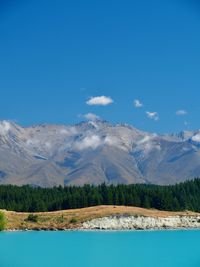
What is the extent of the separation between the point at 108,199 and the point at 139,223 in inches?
888

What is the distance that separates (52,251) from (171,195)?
65.9 m

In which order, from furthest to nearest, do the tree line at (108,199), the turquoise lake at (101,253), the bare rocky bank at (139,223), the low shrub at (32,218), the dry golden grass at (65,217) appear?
1. the tree line at (108,199)
2. the low shrub at (32,218)
3. the bare rocky bank at (139,223)
4. the dry golden grass at (65,217)
5. the turquoise lake at (101,253)

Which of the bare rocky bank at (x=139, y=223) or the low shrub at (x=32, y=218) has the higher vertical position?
the low shrub at (x=32, y=218)

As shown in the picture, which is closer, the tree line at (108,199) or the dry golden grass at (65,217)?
the dry golden grass at (65,217)

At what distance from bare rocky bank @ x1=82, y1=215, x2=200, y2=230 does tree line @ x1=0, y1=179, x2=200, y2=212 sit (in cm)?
1499

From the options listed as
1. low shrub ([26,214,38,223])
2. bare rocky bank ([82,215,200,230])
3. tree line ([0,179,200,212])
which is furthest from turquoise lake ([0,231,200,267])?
tree line ([0,179,200,212])

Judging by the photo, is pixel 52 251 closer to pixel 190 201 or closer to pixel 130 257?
pixel 130 257

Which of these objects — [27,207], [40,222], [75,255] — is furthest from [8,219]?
[75,255]

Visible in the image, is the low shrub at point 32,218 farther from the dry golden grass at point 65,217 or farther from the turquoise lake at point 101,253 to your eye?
the turquoise lake at point 101,253

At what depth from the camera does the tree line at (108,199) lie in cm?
10862

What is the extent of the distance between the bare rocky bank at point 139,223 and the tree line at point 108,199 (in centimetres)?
1499

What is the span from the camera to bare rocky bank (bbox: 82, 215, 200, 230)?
8562cm

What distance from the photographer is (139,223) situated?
3477 inches

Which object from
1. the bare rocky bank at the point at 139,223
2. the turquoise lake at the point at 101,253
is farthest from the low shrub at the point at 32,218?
the turquoise lake at the point at 101,253
